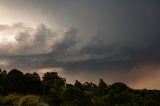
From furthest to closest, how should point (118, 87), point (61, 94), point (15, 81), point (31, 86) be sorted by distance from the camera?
point (118, 87), point (15, 81), point (31, 86), point (61, 94)

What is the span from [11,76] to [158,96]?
50.9 metres

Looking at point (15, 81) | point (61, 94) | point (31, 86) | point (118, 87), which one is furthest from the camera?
point (118, 87)

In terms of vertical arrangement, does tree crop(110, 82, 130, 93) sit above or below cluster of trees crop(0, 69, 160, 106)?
above

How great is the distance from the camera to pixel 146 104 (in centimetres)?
8294

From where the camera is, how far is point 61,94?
290ft

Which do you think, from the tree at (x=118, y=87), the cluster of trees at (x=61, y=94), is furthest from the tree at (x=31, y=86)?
the tree at (x=118, y=87)

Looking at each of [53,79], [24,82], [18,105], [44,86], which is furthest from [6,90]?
[53,79]

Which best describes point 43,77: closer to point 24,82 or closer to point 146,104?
point 24,82

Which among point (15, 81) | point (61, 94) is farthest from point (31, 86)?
point (61, 94)

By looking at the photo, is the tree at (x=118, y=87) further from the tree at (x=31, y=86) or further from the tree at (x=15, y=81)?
the tree at (x=15, y=81)

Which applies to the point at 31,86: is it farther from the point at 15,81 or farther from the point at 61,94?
the point at 61,94

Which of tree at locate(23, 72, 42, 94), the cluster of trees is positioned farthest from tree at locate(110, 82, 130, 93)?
tree at locate(23, 72, 42, 94)

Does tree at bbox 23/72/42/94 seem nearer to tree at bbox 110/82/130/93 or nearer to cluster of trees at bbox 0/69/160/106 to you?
cluster of trees at bbox 0/69/160/106

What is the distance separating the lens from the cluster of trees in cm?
8431
